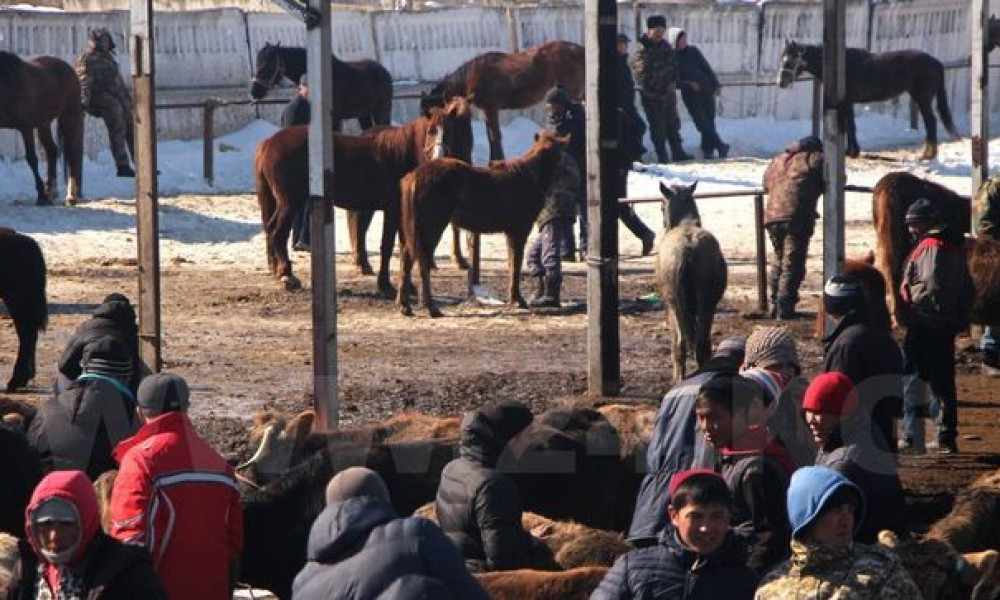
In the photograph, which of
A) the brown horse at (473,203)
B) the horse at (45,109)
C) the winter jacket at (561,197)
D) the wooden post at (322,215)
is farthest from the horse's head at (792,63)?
the wooden post at (322,215)

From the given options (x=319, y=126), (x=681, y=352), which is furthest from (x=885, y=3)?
(x=319, y=126)

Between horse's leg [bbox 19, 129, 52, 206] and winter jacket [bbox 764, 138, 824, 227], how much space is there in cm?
996

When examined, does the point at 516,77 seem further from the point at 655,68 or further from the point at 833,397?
the point at 833,397

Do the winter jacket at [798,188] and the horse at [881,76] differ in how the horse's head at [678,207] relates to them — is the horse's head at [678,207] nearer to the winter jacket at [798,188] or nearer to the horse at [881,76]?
the winter jacket at [798,188]

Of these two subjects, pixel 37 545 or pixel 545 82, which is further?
pixel 545 82

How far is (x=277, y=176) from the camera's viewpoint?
20422 millimetres

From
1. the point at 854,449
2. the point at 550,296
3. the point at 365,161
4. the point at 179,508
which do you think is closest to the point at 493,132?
the point at 365,161

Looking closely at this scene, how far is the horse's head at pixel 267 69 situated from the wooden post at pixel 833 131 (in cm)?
1237

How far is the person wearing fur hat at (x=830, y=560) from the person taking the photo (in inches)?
241

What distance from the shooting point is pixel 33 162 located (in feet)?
79.5

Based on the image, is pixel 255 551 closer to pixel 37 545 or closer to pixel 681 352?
pixel 37 545

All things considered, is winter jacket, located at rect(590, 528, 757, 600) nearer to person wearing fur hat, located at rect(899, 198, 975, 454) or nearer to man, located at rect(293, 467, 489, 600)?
man, located at rect(293, 467, 489, 600)

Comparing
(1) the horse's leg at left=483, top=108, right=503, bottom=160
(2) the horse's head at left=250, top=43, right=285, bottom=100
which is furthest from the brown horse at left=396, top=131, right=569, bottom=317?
(1) the horse's leg at left=483, top=108, right=503, bottom=160

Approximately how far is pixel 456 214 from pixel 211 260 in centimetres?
394
